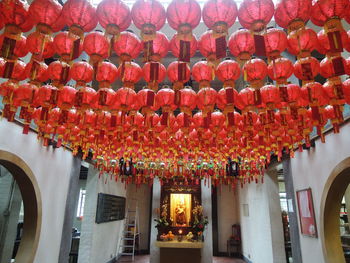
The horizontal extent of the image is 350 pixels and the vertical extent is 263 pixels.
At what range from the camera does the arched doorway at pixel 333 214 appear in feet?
13.1

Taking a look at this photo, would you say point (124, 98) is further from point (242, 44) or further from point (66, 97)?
point (242, 44)

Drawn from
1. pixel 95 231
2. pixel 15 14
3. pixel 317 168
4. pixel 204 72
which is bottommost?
pixel 95 231

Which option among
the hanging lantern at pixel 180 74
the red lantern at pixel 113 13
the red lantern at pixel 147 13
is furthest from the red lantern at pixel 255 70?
the red lantern at pixel 113 13

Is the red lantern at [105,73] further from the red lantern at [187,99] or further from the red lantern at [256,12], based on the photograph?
the red lantern at [256,12]

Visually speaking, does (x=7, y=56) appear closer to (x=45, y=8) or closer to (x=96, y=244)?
(x=45, y=8)

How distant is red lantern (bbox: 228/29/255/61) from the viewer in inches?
79.6

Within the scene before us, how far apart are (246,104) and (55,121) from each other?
2916 mm

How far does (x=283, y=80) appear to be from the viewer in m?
2.49

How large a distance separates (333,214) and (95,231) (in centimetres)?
644

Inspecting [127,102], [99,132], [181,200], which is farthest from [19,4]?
[181,200]

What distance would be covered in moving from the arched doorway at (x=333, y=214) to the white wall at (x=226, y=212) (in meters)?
Answer: 7.46

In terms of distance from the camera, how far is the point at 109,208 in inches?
338

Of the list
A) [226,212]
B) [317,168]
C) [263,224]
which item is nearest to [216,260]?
[226,212]

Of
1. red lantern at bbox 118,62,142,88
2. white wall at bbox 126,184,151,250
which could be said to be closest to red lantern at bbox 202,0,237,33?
red lantern at bbox 118,62,142,88
